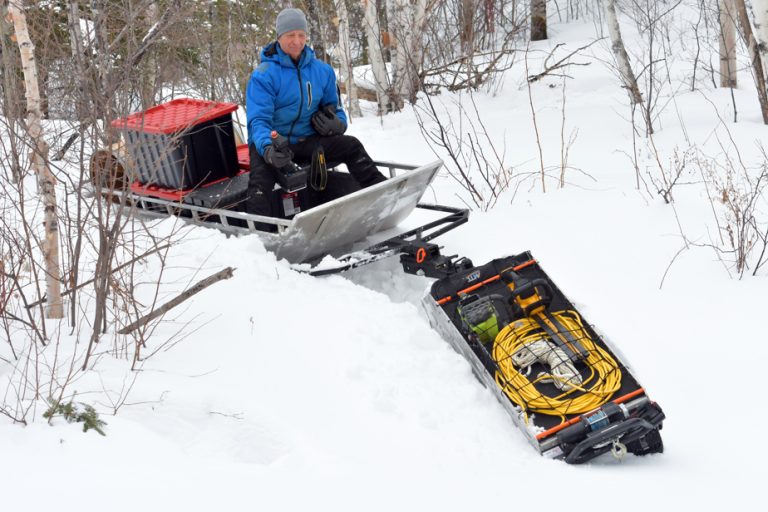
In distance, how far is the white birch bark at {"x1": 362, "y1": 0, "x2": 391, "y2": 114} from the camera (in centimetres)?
1040

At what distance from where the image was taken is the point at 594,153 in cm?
780

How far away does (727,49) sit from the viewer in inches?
385

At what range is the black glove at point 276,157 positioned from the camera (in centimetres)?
546

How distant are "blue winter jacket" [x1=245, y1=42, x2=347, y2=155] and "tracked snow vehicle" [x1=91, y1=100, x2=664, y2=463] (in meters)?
0.31

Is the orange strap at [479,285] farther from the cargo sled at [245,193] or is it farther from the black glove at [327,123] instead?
the black glove at [327,123]

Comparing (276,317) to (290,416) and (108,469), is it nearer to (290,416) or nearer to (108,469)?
(290,416)

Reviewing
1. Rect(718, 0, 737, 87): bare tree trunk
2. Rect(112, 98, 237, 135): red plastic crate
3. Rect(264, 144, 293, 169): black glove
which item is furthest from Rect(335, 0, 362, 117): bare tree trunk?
Rect(264, 144, 293, 169): black glove

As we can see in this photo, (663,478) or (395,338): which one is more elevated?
(395,338)

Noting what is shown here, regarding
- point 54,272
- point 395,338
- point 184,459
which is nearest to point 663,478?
point 395,338

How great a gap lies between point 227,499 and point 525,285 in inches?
80.1

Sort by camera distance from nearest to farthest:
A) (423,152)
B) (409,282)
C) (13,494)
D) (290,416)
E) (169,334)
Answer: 1. (13,494)
2. (290,416)
3. (169,334)
4. (409,282)
5. (423,152)

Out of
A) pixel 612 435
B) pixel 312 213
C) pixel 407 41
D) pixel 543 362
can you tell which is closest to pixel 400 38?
pixel 407 41

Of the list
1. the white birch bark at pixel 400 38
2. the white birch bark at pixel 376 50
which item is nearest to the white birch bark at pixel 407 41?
the white birch bark at pixel 400 38

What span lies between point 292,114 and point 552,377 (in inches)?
110
